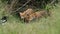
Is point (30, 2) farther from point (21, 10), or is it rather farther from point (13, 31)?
point (13, 31)

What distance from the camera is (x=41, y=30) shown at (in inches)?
153

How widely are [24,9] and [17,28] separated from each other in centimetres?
224

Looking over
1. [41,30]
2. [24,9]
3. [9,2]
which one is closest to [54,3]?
[24,9]

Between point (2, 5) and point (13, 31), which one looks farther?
point (2, 5)

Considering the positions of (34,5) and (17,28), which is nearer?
(17,28)

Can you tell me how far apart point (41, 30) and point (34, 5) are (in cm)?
262

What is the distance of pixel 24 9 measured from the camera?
20.4 feet

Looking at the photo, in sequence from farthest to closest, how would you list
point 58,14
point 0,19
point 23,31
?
1. point 0,19
2. point 58,14
3. point 23,31

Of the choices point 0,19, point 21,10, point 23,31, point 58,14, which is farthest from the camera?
point 21,10

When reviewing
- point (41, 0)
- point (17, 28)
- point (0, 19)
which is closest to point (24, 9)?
point (41, 0)

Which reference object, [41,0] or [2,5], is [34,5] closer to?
[41,0]

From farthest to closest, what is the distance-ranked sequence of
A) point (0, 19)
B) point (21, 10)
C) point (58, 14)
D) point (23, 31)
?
point (21, 10), point (0, 19), point (58, 14), point (23, 31)

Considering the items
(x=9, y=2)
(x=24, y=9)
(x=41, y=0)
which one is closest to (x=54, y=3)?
(x=41, y=0)

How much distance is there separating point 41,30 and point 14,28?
524mm
